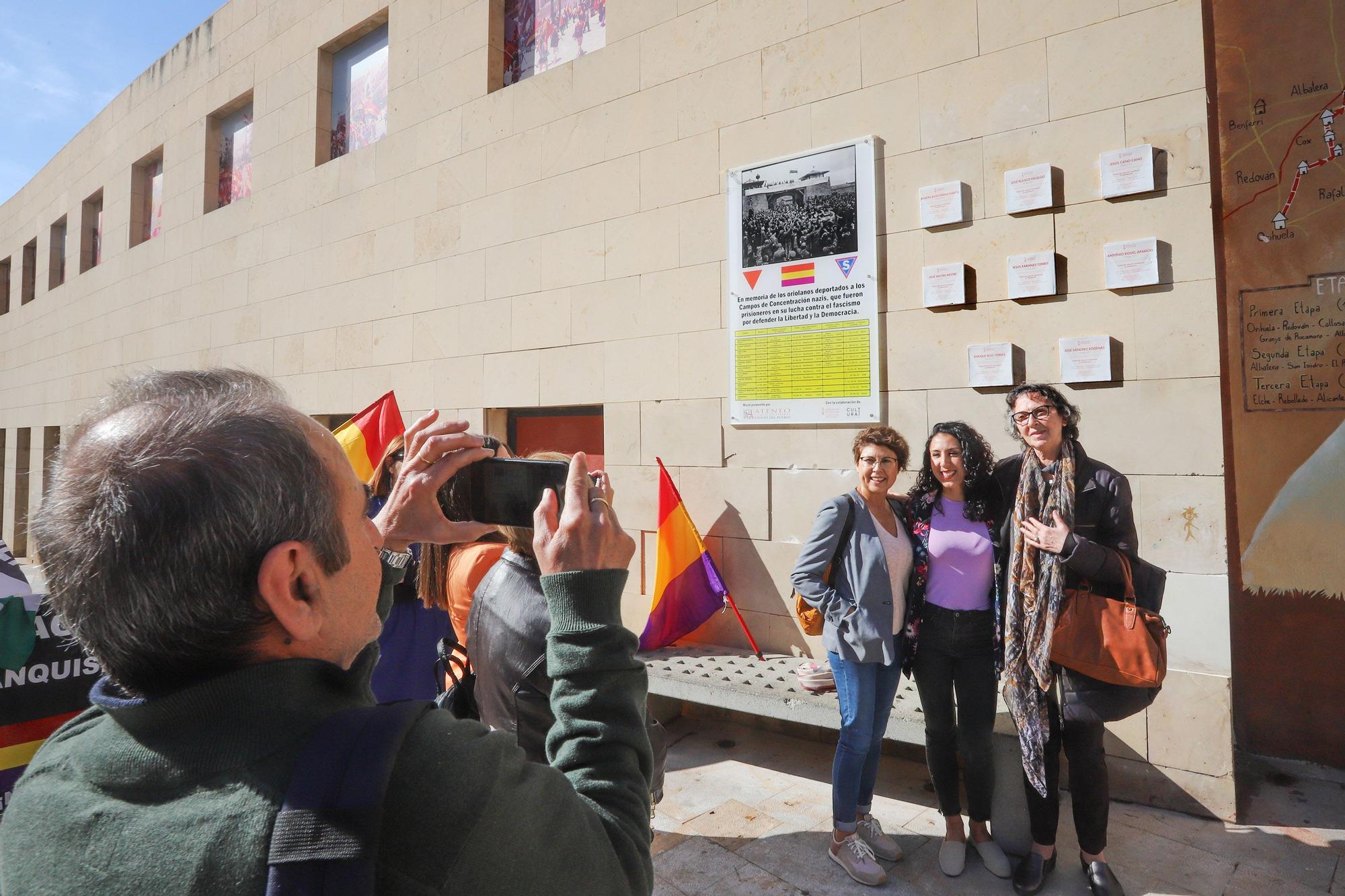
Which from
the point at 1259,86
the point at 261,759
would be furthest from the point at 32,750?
the point at 1259,86

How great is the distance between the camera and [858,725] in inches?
120

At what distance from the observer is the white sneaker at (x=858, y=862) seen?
9.74ft

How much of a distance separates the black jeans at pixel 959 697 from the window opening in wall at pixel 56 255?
54.6ft

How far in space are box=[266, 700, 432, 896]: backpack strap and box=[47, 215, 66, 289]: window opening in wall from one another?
17.3 metres

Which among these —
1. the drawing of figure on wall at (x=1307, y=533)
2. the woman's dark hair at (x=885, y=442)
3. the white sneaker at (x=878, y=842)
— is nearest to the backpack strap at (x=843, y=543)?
the woman's dark hair at (x=885, y=442)

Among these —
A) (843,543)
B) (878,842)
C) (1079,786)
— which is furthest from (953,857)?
(843,543)

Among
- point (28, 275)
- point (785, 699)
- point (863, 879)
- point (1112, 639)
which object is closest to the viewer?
point (1112, 639)

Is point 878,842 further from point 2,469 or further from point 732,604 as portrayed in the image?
point 2,469

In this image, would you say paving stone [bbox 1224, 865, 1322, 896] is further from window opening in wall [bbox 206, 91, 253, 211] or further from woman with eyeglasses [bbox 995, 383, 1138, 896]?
window opening in wall [bbox 206, 91, 253, 211]

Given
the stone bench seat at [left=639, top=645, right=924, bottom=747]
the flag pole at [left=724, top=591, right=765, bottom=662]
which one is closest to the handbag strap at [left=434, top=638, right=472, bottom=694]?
the stone bench seat at [left=639, top=645, right=924, bottom=747]

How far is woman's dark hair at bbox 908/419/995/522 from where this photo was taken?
317 cm

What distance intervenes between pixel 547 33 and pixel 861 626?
527 cm

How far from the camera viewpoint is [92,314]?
1173cm

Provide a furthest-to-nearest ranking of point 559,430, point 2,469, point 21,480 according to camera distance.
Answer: point 2,469, point 21,480, point 559,430
